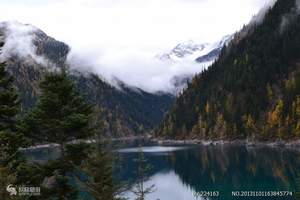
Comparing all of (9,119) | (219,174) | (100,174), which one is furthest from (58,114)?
(219,174)

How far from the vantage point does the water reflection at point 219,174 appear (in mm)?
103062

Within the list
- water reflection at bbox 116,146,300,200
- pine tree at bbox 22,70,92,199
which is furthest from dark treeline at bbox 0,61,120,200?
water reflection at bbox 116,146,300,200

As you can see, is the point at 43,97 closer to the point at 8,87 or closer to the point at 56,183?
the point at 8,87

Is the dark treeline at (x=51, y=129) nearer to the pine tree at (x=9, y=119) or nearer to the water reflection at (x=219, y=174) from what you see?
the pine tree at (x=9, y=119)

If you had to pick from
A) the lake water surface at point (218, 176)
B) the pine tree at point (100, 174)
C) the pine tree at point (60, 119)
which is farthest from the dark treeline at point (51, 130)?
the lake water surface at point (218, 176)

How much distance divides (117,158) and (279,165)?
366ft

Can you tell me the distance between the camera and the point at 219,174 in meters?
131

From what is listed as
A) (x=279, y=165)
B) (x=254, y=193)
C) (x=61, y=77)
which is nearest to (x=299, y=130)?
(x=279, y=165)

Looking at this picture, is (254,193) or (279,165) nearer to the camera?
(254,193)

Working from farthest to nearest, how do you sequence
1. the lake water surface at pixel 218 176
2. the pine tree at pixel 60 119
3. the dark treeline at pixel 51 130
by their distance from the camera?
the lake water surface at pixel 218 176 < the pine tree at pixel 60 119 < the dark treeline at pixel 51 130

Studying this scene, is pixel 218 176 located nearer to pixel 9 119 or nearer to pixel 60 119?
pixel 60 119

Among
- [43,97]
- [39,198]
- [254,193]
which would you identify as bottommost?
[254,193]

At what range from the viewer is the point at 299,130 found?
7751 inches

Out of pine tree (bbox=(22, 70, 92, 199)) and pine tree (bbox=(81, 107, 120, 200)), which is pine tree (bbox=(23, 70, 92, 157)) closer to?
pine tree (bbox=(22, 70, 92, 199))
